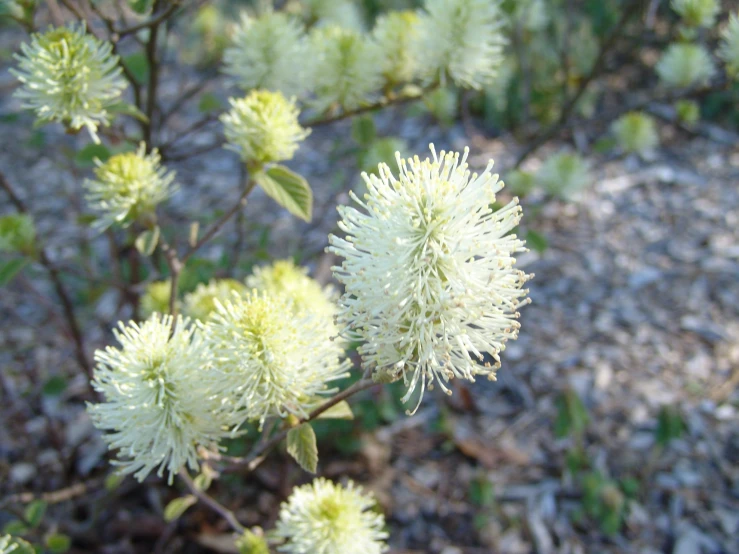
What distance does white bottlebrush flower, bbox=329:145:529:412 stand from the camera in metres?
0.86

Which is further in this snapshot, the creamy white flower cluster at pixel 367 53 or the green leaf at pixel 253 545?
the creamy white flower cluster at pixel 367 53

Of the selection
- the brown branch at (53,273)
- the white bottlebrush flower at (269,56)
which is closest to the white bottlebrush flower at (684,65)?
the white bottlebrush flower at (269,56)

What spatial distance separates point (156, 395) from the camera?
38.5 inches

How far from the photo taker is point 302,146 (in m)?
3.58

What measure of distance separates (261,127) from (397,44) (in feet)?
1.87

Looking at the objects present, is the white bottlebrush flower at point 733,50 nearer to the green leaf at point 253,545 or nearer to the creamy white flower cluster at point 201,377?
the creamy white flower cluster at point 201,377

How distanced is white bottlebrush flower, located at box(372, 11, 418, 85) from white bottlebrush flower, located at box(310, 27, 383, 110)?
0.03 m

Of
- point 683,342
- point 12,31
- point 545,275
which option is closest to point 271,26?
point 545,275

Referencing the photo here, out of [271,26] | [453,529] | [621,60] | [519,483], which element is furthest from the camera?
[621,60]

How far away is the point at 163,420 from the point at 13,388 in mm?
1608

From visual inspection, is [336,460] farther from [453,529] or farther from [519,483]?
[519,483]

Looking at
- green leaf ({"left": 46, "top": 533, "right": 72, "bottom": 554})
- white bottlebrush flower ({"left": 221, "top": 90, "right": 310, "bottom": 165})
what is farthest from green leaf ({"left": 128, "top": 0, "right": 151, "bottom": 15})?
green leaf ({"left": 46, "top": 533, "right": 72, "bottom": 554})

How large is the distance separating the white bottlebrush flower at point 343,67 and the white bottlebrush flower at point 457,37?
0.40ft

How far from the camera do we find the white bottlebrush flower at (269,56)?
63.4 inches
